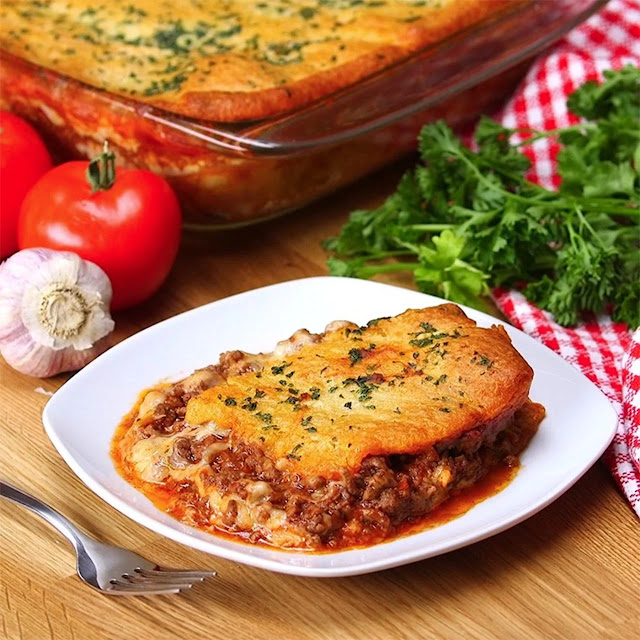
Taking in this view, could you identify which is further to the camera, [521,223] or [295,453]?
[521,223]

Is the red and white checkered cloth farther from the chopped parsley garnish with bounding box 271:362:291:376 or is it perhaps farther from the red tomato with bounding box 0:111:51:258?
the red tomato with bounding box 0:111:51:258

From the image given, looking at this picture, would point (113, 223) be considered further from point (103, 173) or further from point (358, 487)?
point (358, 487)

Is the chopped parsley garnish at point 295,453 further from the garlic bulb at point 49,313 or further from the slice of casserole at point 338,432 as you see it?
the garlic bulb at point 49,313

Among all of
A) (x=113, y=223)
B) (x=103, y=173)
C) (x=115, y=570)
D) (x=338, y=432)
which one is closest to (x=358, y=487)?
(x=338, y=432)

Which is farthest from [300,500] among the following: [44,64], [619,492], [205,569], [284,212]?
[44,64]

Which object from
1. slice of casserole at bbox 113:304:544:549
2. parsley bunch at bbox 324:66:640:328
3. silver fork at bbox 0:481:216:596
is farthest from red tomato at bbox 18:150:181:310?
silver fork at bbox 0:481:216:596

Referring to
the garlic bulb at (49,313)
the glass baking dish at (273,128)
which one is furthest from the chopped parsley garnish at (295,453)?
the glass baking dish at (273,128)
